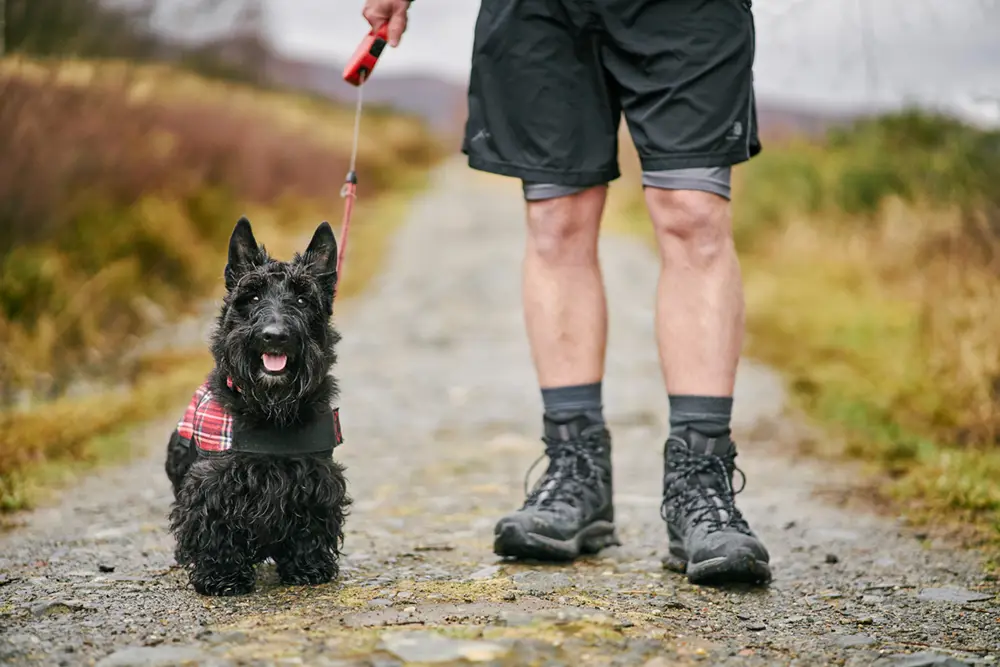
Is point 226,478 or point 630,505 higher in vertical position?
point 226,478

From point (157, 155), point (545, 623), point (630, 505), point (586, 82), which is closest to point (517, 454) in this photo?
point (630, 505)

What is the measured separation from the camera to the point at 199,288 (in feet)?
29.1

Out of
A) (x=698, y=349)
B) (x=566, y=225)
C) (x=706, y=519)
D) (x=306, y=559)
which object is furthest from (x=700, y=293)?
(x=306, y=559)

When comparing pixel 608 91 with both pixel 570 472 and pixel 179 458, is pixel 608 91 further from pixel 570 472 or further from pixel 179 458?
pixel 179 458

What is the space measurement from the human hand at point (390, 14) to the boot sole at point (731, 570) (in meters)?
1.79

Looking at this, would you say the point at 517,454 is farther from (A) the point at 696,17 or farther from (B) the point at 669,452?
(A) the point at 696,17

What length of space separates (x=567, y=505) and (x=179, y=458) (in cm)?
113

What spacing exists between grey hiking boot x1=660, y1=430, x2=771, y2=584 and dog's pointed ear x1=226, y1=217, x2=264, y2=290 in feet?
4.27

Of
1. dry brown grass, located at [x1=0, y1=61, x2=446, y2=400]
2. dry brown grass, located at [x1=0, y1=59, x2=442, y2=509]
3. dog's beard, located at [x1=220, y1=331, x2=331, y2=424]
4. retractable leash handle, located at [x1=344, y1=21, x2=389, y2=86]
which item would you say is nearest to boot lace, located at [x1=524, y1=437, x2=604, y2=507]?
dog's beard, located at [x1=220, y1=331, x2=331, y2=424]

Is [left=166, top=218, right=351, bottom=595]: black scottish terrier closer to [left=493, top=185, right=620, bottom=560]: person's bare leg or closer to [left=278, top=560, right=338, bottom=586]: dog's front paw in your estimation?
[left=278, top=560, right=338, bottom=586]: dog's front paw

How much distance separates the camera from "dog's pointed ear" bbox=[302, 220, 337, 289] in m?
2.87

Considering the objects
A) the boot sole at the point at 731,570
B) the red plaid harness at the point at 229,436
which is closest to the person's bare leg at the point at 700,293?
the boot sole at the point at 731,570

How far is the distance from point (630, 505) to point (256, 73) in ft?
60.1

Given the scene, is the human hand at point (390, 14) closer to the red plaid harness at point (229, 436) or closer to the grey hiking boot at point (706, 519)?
the red plaid harness at point (229, 436)
